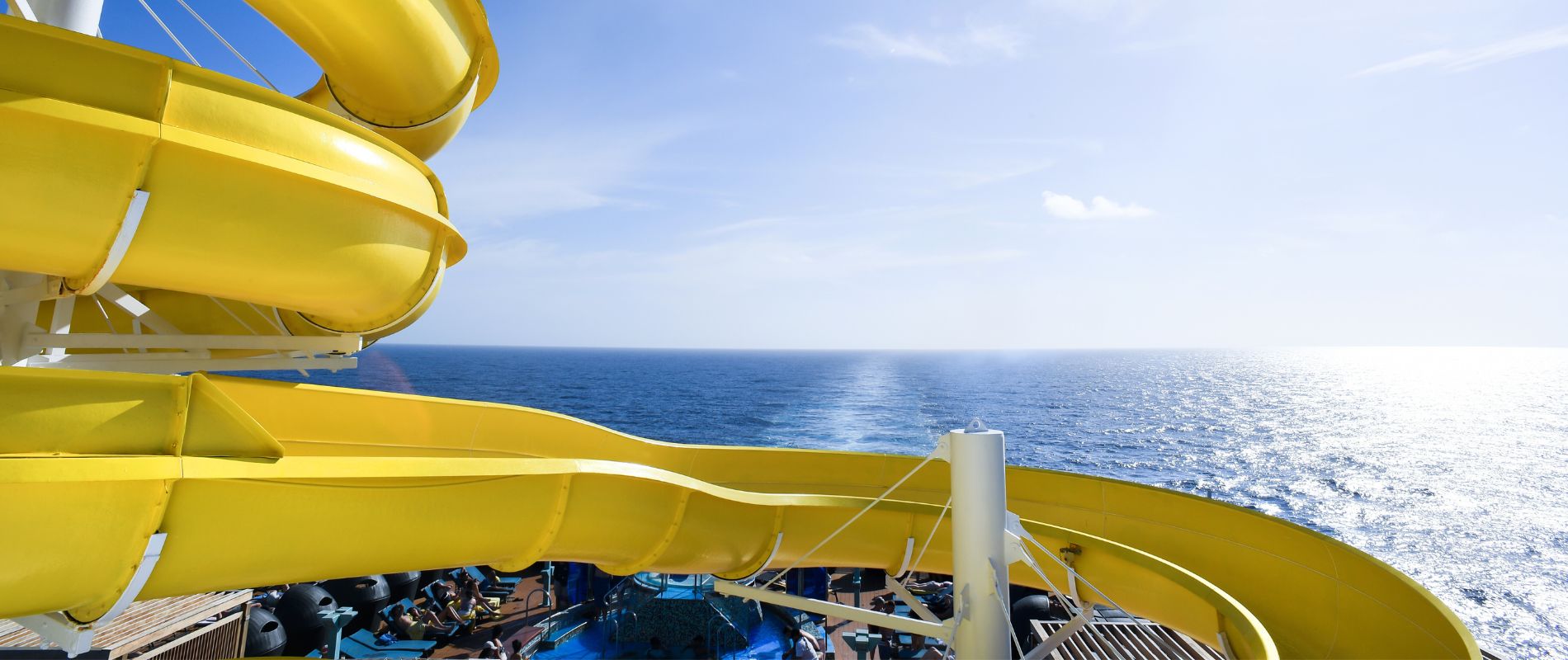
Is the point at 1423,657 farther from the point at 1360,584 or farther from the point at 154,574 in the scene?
the point at 154,574

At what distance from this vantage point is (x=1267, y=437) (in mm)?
63844

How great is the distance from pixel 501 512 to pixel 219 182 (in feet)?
9.25

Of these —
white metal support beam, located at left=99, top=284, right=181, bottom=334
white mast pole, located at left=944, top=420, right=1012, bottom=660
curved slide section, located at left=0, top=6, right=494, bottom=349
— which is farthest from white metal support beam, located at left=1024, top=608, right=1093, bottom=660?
white metal support beam, located at left=99, top=284, right=181, bottom=334

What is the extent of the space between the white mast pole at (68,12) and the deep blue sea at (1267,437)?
38.4m

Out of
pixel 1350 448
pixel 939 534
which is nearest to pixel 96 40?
pixel 939 534

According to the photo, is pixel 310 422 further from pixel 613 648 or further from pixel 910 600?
pixel 613 648

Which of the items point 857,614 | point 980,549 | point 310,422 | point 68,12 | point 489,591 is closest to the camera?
point 68,12

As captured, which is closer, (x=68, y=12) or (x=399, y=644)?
(x=68, y=12)

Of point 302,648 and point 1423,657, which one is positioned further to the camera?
point 302,648

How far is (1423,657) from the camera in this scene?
→ 6.25 m

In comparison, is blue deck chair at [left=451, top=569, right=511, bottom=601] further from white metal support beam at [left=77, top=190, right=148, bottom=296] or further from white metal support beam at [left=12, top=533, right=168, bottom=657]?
white metal support beam at [left=77, top=190, right=148, bottom=296]

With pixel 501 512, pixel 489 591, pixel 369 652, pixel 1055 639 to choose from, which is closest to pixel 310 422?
pixel 501 512

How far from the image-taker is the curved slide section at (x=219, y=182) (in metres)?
3.26

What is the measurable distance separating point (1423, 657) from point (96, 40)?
9928mm
